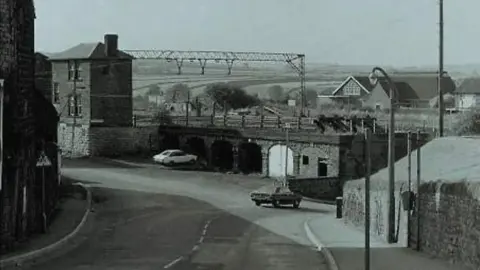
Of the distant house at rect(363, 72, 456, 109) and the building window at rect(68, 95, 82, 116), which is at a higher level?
the distant house at rect(363, 72, 456, 109)

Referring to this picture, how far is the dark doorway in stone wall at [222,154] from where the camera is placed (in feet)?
244

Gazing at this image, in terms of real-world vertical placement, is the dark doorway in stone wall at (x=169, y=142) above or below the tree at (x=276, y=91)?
below

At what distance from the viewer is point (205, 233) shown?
115 feet

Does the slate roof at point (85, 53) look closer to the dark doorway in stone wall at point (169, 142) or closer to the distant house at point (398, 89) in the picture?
the dark doorway in stone wall at point (169, 142)

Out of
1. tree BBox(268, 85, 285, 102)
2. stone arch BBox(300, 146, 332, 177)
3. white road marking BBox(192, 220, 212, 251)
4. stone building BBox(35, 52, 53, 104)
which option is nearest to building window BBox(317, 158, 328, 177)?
stone arch BBox(300, 146, 332, 177)

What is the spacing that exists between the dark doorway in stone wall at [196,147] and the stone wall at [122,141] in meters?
3.53

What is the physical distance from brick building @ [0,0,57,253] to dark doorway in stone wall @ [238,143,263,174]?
40.2 m

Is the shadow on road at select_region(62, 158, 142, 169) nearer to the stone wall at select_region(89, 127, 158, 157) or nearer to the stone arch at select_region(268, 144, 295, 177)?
the stone wall at select_region(89, 127, 158, 157)

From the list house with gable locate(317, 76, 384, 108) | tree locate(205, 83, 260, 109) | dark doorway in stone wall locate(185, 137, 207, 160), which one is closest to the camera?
dark doorway in stone wall locate(185, 137, 207, 160)

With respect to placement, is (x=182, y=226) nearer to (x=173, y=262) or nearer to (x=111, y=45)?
(x=173, y=262)

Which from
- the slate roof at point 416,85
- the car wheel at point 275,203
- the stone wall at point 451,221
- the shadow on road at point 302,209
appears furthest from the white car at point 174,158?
the slate roof at point 416,85

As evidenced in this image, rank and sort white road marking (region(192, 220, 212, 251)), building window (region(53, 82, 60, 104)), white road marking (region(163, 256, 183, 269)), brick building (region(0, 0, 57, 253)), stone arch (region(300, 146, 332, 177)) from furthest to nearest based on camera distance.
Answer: building window (region(53, 82, 60, 104))
stone arch (region(300, 146, 332, 177))
white road marking (region(192, 220, 212, 251))
brick building (region(0, 0, 57, 253))
white road marking (region(163, 256, 183, 269))

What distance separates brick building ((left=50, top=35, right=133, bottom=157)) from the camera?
7381 centimetres

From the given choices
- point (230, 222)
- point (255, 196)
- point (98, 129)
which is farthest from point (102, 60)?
point (230, 222)
